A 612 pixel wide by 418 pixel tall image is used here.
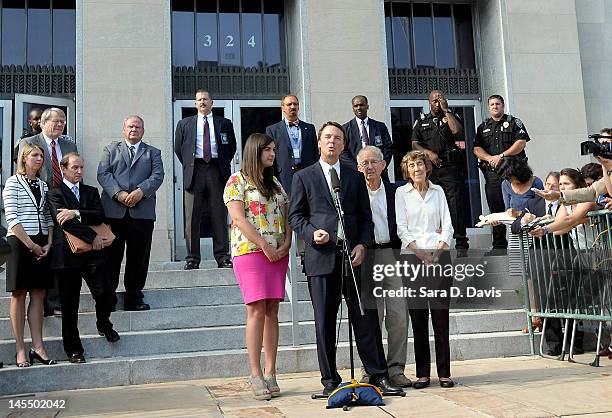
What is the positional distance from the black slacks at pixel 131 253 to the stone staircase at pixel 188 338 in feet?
1.00

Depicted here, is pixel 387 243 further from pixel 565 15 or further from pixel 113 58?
pixel 565 15

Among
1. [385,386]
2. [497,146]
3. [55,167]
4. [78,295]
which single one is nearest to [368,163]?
[385,386]

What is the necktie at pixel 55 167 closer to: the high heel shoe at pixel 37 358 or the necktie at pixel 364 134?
the high heel shoe at pixel 37 358

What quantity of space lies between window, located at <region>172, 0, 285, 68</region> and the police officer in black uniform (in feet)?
14.6

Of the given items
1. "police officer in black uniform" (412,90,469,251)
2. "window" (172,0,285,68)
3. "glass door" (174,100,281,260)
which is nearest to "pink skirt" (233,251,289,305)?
"police officer in black uniform" (412,90,469,251)

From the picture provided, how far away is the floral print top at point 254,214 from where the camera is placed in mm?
5500

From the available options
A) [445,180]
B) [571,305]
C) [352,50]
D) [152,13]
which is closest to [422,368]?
[571,305]

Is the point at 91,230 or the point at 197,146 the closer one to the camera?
the point at 91,230

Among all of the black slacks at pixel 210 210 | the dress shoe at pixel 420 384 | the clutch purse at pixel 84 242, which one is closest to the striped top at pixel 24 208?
the clutch purse at pixel 84 242

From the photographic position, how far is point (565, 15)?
12.6 metres

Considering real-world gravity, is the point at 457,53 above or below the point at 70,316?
above

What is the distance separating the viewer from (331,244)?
5.27 m

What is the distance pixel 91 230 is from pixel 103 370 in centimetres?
137

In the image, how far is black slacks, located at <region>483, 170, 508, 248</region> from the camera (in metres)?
9.26
